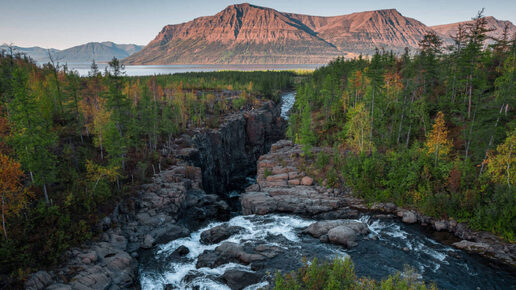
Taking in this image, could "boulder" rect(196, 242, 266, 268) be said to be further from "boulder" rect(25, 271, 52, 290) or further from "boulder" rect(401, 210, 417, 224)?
"boulder" rect(401, 210, 417, 224)

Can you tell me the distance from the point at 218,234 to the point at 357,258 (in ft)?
58.5

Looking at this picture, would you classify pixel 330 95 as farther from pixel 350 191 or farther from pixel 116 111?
pixel 116 111

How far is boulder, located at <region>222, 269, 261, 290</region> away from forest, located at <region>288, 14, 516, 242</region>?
85.2 feet

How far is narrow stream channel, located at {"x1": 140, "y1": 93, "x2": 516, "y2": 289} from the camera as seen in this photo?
27.6m

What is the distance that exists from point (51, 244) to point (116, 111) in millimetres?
26358

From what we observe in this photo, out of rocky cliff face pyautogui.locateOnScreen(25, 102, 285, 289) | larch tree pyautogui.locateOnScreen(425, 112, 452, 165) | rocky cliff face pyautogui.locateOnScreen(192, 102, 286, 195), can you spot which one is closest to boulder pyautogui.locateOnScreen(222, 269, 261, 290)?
rocky cliff face pyautogui.locateOnScreen(25, 102, 285, 289)

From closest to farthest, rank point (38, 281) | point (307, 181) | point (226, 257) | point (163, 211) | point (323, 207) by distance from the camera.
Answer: point (38, 281), point (226, 257), point (163, 211), point (323, 207), point (307, 181)

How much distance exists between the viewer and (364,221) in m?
40.4

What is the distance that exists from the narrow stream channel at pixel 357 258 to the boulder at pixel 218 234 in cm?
79

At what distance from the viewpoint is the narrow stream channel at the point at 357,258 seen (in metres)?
27.6

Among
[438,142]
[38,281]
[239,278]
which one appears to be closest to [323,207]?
[438,142]

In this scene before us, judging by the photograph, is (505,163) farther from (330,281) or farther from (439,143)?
(330,281)

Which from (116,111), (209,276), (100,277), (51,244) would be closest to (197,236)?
(209,276)

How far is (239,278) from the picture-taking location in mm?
27156
